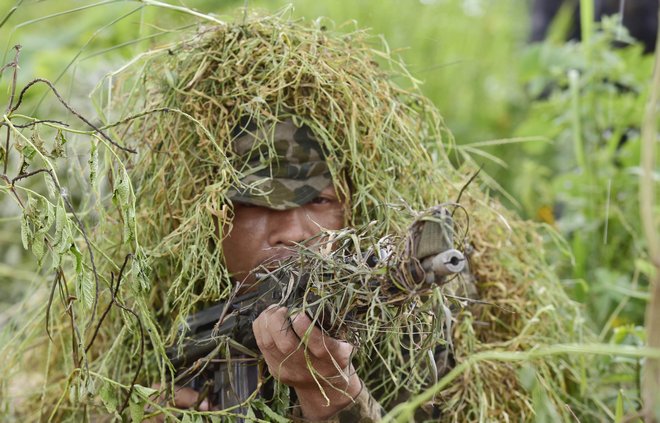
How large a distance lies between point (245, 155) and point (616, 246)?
1.34 metres

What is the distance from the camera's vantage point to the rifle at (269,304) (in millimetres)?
1137

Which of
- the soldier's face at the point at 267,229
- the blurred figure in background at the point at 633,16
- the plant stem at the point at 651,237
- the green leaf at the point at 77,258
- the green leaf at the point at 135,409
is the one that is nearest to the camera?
the plant stem at the point at 651,237

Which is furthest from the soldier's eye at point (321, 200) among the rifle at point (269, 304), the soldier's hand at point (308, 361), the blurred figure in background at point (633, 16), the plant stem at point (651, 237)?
the blurred figure in background at point (633, 16)

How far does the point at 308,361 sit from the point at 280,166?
395 mm

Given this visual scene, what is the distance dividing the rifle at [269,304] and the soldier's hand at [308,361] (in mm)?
21

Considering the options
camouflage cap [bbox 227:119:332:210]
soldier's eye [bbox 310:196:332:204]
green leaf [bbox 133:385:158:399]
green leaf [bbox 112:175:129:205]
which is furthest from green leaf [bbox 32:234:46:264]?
soldier's eye [bbox 310:196:332:204]

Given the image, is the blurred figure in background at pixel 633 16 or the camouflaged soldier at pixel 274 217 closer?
the camouflaged soldier at pixel 274 217

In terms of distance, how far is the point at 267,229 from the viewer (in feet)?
5.01

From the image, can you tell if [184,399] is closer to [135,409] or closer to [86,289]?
[135,409]

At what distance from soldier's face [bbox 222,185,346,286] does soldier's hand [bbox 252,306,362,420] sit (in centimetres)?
19

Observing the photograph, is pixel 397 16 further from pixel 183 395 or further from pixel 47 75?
pixel 183 395

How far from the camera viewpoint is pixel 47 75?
11.8 feet

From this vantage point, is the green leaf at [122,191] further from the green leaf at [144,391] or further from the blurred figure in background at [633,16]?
the blurred figure in background at [633,16]

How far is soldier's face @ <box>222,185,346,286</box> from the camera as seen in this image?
4.96 feet
